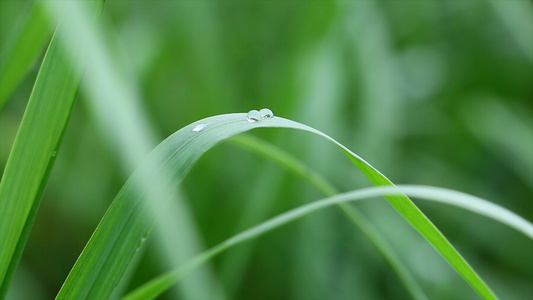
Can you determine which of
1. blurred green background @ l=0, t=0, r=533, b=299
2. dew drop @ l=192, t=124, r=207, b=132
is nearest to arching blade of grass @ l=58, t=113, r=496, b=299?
dew drop @ l=192, t=124, r=207, b=132

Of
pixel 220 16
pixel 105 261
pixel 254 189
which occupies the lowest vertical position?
pixel 105 261

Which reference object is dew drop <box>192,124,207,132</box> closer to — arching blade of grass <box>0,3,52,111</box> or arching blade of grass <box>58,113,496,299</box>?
arching blade of grass <box>58,113,496,299</box>

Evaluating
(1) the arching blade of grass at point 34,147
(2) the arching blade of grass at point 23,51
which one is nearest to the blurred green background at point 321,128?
(2) the arching blade of grass at point 23,51

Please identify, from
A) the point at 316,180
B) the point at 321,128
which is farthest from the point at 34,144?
the point at 321,128

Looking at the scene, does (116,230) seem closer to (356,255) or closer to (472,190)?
(356,255)

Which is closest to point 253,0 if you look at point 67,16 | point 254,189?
point 254,189

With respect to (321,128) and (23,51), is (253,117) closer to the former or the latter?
(23,51)
